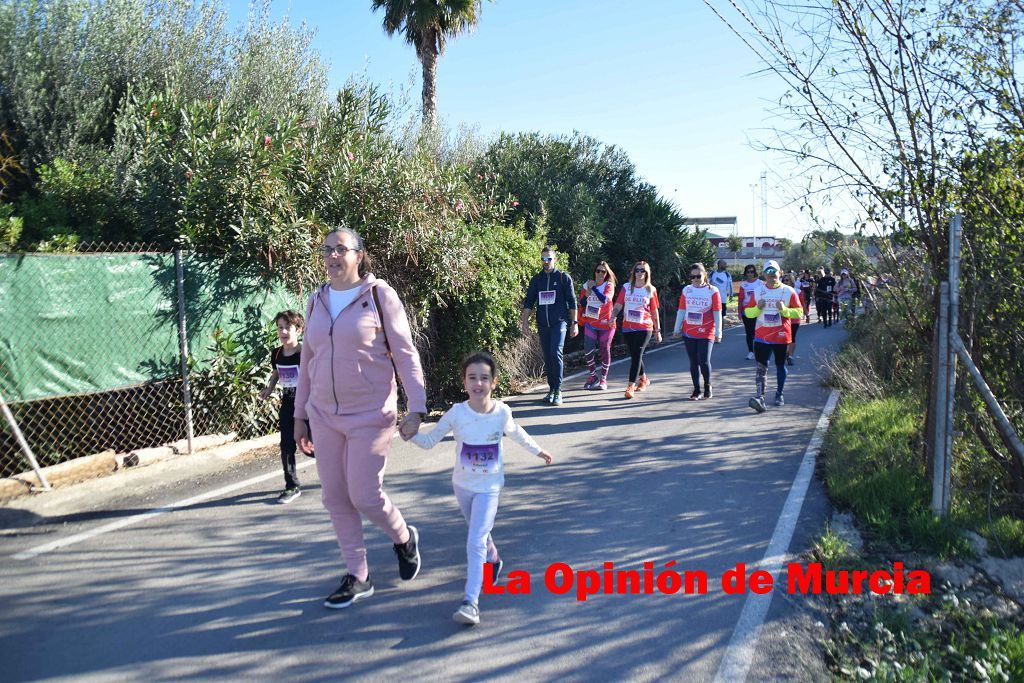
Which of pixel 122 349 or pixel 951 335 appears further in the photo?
pixel 122 349

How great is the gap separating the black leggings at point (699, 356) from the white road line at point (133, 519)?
5.76 m

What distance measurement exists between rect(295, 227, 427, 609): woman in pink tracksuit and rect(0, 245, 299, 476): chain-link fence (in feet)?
11.0

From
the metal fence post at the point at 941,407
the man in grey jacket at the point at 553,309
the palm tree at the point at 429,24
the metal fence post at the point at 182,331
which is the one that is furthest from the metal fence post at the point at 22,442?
the palm tree at the point at 429,24

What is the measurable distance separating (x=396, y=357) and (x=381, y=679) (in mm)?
1617

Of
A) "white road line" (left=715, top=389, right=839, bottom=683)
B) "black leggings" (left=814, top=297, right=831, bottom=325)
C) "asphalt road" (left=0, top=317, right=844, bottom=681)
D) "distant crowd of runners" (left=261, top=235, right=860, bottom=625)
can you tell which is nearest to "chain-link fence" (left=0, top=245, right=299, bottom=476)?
"asphalt road" (left=0, top=317, right=844, bottom=681)

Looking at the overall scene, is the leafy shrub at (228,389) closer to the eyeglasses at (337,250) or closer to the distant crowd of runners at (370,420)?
the distant crowd of runners at (370,420)

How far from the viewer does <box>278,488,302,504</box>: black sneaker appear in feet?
19.7

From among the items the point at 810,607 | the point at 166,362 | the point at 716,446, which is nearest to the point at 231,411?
the point at 166,362

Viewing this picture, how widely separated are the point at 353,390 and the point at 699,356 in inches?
289

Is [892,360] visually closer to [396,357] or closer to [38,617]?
[396,357]

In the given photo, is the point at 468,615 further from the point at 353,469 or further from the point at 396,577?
→ the point at 353,469

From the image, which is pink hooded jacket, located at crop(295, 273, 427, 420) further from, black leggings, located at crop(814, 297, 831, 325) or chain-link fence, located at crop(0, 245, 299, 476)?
black leggings, located at crop(814, 297, 831, 325)

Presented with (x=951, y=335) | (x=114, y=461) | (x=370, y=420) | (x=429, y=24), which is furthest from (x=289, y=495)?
(x=429, y=24)

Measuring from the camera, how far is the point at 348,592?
423 centimetres
